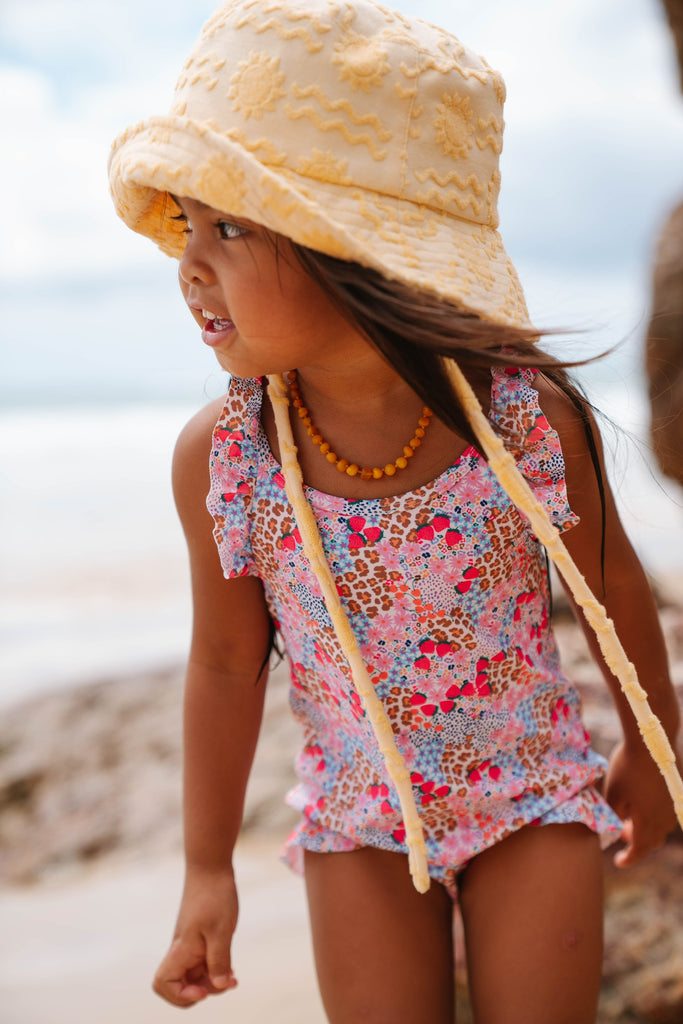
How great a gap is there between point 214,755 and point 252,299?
2.35 feet

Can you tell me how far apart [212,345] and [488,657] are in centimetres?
57

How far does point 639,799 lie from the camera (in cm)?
149

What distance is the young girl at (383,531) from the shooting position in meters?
1.07

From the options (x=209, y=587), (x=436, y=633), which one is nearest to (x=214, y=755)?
(x=209, y=587)

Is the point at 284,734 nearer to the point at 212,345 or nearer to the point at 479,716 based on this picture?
the point at 479,716

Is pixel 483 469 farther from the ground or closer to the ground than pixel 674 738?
farther from the ground

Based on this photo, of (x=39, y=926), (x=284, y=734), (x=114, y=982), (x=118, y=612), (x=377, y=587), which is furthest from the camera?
(x=118, y=612)

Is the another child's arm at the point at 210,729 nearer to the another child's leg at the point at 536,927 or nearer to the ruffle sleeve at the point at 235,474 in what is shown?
the ruffle sleeve at the point at 235,474

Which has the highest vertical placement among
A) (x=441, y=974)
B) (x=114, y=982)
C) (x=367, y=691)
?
(x=367, y=691)

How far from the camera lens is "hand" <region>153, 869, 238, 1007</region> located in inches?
53.8

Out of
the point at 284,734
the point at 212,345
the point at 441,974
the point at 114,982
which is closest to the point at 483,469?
the point at 212,345

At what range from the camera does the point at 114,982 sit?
1.97m

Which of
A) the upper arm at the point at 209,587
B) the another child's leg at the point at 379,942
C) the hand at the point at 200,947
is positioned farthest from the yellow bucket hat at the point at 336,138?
the hand at the point at 200,947

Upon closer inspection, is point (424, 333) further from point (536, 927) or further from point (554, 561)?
point (536, 927)
